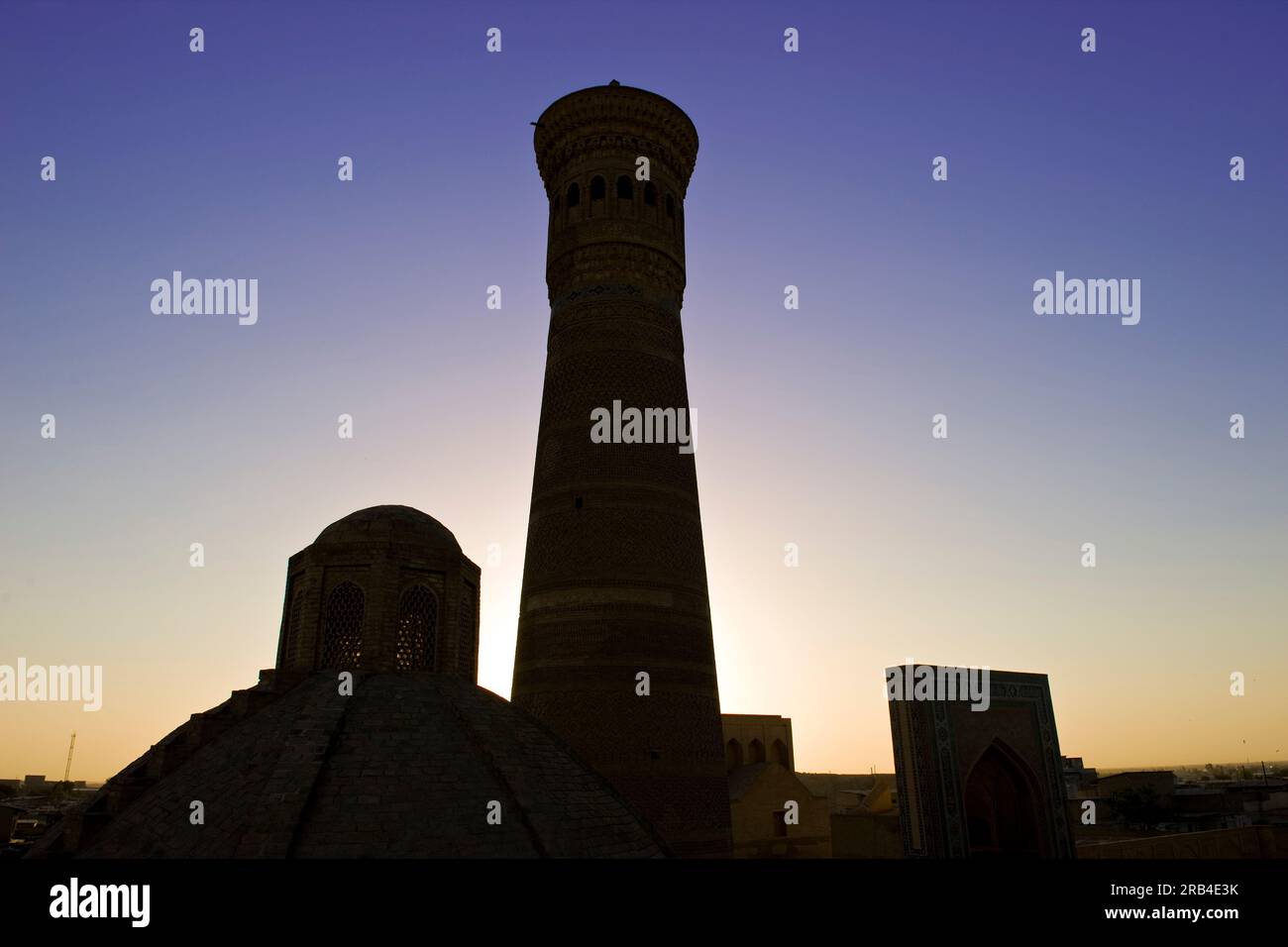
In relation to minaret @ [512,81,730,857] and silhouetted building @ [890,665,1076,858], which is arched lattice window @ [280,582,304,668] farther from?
silhouetted building @ [890,665,1076,858]

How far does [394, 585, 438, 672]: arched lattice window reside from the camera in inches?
488

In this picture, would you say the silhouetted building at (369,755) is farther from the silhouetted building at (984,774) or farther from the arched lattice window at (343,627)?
the silhouetted building at (984,774)

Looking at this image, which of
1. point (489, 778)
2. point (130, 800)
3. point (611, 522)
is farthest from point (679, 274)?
point (130, 800)

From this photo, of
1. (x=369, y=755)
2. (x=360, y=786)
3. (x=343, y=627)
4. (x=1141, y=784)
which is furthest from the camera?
(x=1141, y=784)

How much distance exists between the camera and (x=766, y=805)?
2712 centimetres

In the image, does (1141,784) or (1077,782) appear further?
(1077,782)

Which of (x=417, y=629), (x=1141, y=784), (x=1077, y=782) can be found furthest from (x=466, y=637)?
(x=1077, y=782)

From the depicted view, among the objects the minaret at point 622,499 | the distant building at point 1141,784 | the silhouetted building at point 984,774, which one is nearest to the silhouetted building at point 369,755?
the minaret at point 622,499

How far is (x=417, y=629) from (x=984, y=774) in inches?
558

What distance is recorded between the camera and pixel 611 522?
53.0 feet

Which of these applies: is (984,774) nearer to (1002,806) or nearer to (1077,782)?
(1002,806)
